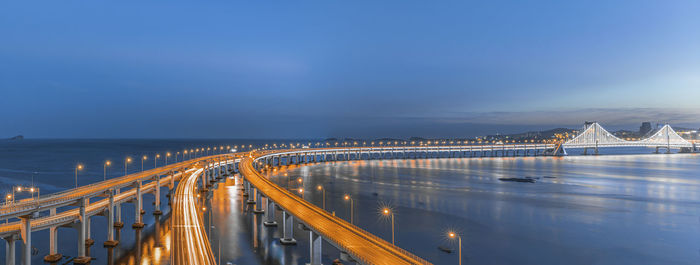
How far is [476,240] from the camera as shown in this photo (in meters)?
38.8

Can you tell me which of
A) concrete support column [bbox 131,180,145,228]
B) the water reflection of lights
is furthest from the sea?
concrete support column [bbox 131,180,145,228]

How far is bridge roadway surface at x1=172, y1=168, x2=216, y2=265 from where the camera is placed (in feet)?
72.2

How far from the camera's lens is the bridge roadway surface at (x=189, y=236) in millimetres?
22000

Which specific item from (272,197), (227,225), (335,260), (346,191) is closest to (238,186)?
(346,191)

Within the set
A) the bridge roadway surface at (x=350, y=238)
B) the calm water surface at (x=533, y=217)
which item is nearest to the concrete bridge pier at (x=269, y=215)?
the bridge roadway surface at (x=350, y=238)

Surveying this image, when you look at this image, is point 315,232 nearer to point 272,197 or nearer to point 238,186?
point 272,197

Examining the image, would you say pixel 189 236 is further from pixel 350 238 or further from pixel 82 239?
pixel 350 238

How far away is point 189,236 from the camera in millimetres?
26391

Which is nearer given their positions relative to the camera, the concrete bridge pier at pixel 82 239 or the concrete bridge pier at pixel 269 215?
the concrete bridge pier at pixel 82 239

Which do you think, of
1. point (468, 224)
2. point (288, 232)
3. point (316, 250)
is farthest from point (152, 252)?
point (468, 224)

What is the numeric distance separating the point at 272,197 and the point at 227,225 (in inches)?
368

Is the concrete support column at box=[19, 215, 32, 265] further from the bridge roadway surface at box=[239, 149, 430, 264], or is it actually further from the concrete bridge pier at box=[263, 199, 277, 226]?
the concrete bridge pier at box=[263, 199, 277, 226]

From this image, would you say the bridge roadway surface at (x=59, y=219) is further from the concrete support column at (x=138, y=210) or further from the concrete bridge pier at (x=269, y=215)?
the concrete bridge pier at (x=269, y=215)

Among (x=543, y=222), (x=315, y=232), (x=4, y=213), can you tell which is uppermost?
(x=4, y=213)
